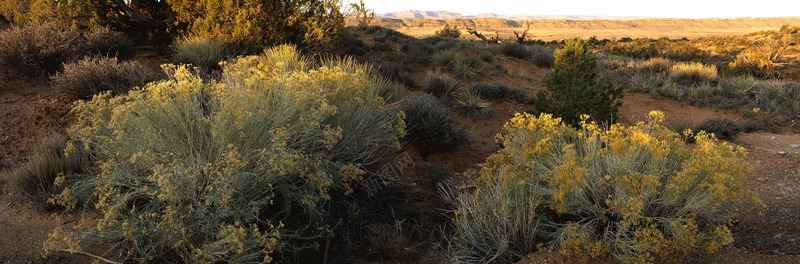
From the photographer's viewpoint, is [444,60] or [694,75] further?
[694,75]

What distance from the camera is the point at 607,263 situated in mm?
2727

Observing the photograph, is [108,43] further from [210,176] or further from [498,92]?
[498,92]

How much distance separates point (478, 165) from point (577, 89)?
6.76ft

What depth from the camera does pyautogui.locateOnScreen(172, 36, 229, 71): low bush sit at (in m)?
6.90

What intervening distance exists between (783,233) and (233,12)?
856cm

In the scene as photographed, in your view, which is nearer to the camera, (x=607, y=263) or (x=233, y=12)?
(x=607, y=263)

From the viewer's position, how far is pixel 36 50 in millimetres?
6094

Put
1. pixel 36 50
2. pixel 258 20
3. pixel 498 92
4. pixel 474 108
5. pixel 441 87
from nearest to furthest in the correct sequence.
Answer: pixel 36 50, pixel 474 108, pixel 258 20, pixel 441 87, pixel 498 92

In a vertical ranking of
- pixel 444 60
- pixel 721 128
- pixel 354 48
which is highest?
pixel 354 48

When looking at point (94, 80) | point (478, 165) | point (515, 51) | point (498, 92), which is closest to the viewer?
point (94, 80)

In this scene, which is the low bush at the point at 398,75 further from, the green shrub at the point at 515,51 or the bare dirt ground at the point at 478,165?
the green shrub at the point at 515,51

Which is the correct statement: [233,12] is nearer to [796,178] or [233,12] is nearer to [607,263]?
[607,263]

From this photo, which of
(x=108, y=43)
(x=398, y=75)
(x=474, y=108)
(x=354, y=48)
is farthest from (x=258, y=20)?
(x=474, y=108)

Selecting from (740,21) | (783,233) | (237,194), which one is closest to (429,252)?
(237,194)
